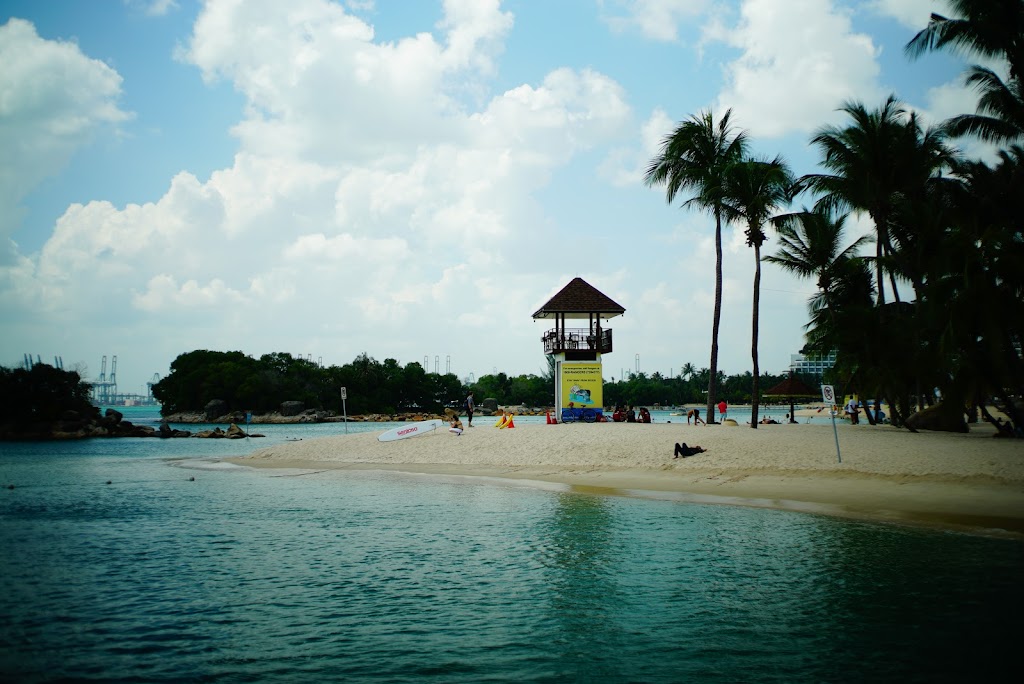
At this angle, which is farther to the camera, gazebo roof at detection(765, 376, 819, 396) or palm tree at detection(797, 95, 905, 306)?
gazebo roof at detection(765, 376, 819, 396)

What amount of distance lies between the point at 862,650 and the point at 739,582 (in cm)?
313

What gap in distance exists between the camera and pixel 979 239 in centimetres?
2506

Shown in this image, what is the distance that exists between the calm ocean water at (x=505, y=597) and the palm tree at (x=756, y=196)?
1649 centimetres

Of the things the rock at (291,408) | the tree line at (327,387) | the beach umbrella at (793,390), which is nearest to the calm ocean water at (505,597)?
the beach umbrella at (793,390)

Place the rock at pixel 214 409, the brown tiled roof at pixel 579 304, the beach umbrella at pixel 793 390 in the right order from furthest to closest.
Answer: the rock at pixel 214 409 < the beach umbrella at pixel 793 390 < the brown tiled roof at pixel 579 304

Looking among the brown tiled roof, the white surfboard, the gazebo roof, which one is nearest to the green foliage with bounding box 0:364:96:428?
the white surfboard

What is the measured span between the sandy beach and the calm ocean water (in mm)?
1885

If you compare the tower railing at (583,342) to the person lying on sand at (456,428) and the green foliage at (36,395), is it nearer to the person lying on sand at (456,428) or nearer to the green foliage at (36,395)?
the person lying on sand at (456,428)

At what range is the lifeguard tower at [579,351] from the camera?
125 feet

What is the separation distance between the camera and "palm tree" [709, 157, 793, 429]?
3069 centimetres

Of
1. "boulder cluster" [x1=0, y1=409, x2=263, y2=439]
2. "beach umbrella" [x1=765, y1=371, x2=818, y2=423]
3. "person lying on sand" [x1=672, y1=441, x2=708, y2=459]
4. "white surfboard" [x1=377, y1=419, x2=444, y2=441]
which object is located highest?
"beach umbrella" [x1=765, y1=371, x2=818, y2=423]

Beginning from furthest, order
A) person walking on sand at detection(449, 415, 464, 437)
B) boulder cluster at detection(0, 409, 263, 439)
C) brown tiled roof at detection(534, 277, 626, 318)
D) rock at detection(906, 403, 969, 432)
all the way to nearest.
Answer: boulder cluster at detection(0, 409, 263, 439) < brown tiled roof at detection(534, 277, 626, 318) < person walking on sand at detection(449, 415, 464, 437) < rock at detection(906, 403, 969, 432)

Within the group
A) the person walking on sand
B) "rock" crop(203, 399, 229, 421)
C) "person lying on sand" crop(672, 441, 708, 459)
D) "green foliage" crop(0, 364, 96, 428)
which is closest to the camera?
"person lying on sand" crop(672, 441, 708, 459)

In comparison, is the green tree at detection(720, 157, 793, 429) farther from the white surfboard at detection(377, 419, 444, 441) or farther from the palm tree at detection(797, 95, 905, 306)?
the white surfboard at detection(377, 419, 444, 441)
